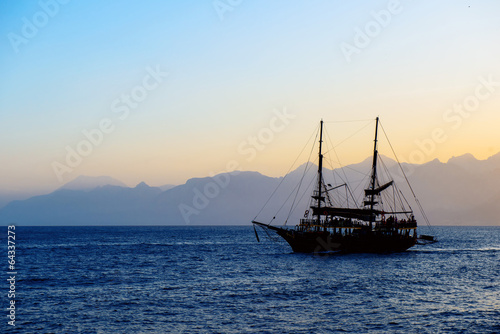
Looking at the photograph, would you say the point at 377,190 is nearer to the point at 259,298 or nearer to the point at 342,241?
the point at 342,241

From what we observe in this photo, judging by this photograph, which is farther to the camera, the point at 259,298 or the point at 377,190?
the point at 377,190

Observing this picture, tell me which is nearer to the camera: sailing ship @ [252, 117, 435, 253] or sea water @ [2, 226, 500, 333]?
sea water @ [2, 226, 500, 333]

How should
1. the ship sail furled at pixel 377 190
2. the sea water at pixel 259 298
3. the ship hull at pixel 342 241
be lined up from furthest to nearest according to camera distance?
the ship sail furled at pixel 377 190 → the ship hull at pixel 342 241 → the sea water at pixel 259 298

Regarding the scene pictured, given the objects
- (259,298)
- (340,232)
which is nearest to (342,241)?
(340,232)

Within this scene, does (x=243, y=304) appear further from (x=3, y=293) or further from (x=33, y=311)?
(x=3, y=293)

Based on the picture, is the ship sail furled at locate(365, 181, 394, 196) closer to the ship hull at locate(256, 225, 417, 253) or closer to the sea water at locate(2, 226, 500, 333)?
the ship hull at locate(256, 225, 417, 253)

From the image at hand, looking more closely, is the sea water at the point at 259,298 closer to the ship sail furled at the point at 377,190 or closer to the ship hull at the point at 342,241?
the ship hull at the point at 342,241

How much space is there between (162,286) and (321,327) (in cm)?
2359

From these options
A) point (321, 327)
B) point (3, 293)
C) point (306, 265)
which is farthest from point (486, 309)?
point (3, 293)

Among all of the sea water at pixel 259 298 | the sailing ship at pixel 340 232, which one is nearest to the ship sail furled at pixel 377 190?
the sailing ship at pixel 340 232

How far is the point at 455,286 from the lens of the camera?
53094mm

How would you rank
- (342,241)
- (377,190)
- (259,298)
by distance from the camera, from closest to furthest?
(259,298)
(342,241)
(377,190)

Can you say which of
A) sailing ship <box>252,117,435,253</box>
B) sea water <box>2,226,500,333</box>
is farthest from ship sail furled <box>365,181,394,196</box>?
sea water <box>2,226,500,333</box>

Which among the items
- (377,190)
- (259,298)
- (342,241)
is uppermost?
(377,190)
